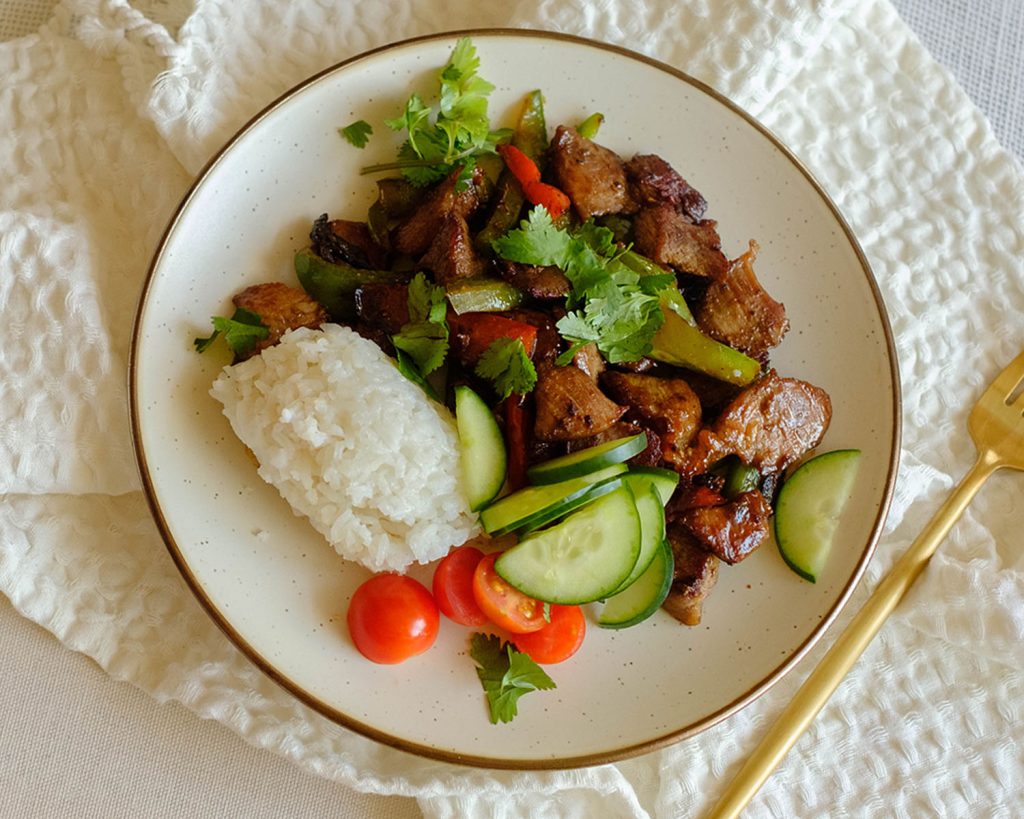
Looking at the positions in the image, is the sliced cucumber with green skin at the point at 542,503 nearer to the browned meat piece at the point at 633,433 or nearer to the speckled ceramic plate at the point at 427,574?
the browned meat piece at the point at 633,433

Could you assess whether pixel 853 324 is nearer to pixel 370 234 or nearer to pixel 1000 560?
pixel 1000 560

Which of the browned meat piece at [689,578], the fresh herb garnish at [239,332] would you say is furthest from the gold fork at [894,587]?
the fresh herb garnish at [239,332]

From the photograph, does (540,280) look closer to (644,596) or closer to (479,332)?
(479,332)

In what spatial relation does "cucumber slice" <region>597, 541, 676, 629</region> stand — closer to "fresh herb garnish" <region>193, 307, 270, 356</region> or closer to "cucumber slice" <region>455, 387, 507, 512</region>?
"cucumber slice" <region>455, 387, 507, 512</region>

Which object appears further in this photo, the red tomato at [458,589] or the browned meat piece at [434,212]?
the browned meat piece at [434,212]

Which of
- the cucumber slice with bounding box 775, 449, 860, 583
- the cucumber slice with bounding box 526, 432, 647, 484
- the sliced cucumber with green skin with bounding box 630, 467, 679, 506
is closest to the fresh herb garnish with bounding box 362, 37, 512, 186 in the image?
the cucumber slice with bounding box 526, 432, 647, 484
